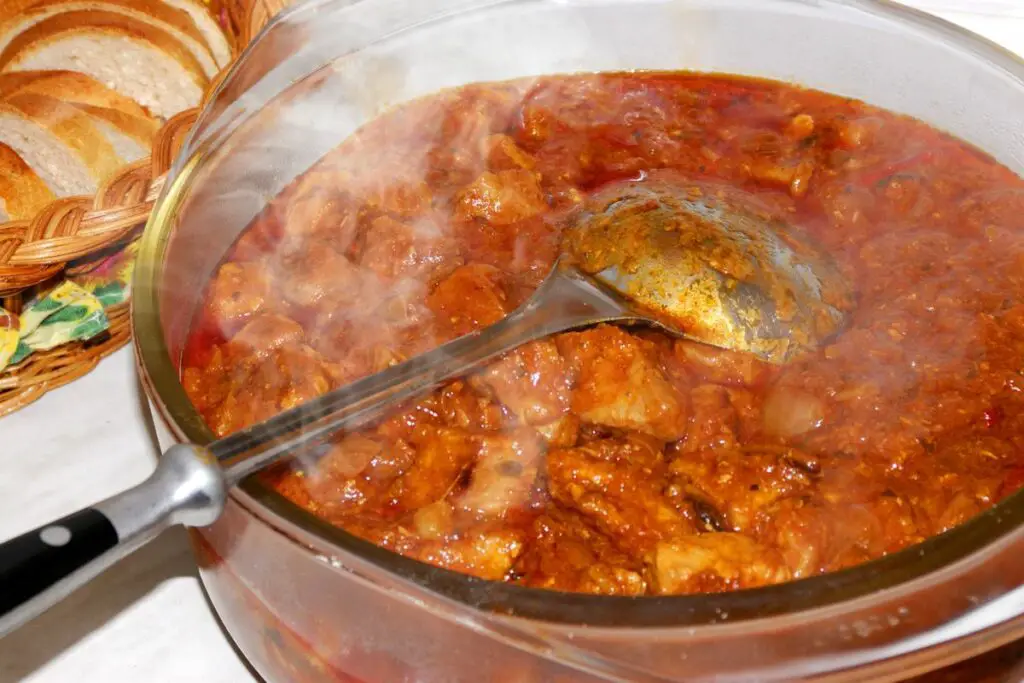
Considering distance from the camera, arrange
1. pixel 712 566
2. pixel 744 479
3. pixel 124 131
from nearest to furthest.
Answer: pixel 712 566, pixel 744 479, pixel 124 131

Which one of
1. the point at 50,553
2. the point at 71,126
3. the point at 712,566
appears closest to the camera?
the point at 50,553

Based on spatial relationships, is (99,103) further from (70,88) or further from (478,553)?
(478,553)

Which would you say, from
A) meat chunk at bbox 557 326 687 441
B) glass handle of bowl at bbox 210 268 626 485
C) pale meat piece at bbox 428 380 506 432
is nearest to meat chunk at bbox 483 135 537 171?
glass handle of bowl at bbox 210 268 626 485

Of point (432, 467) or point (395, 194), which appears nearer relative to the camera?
point (432, 467)

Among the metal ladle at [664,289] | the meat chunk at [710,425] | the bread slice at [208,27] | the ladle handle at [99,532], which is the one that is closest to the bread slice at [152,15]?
the bread slice at [208,27]

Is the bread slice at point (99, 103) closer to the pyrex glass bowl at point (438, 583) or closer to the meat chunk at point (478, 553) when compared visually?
the pyrex glass bowl at point (438, 583)

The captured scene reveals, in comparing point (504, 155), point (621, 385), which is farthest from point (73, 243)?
point (621, 385)

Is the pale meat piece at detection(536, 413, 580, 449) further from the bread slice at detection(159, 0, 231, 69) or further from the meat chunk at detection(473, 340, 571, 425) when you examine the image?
the bread slice at detection(159, 0, 231, 69)

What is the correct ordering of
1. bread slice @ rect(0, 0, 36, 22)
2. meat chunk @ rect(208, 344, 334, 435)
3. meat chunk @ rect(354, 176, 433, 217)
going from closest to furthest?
1. meat chunk @ rect(208, 344, 334, 435)
2. meat chunk @ rect(354, 176, 433, 217)
3. bread slice @ rect(0, 0, 36, 22)
